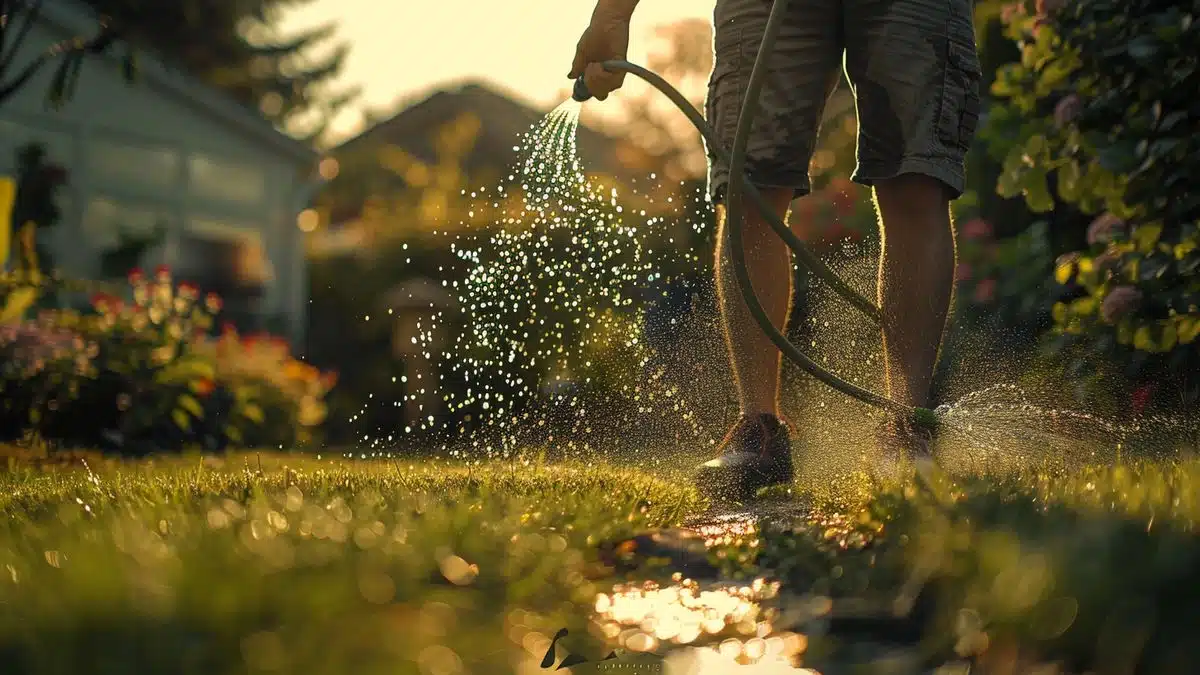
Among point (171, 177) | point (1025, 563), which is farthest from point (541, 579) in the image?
point (171, 177)

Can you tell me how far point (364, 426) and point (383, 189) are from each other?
52.8ft

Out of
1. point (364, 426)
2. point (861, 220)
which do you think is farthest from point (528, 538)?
point (364, 426)

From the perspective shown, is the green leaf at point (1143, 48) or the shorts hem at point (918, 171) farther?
the green leaf at point (1143, 48)

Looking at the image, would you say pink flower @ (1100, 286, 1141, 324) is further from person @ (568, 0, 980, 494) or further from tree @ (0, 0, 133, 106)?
tree @ (0, 0, 133, 106)

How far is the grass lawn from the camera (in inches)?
46.8

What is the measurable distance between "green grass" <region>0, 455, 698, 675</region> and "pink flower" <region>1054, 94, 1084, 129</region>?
2.11m

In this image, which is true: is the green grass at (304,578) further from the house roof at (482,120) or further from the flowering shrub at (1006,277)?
the house roof at (482,120)

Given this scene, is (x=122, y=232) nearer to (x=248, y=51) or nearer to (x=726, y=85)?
(x=248, y=51)

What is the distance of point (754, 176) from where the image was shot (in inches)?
131

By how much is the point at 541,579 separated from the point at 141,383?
18.9 feet

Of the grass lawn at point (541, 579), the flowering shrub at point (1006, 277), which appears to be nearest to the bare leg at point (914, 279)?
the grass lawn at point (541, 579)

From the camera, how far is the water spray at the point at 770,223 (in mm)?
2875

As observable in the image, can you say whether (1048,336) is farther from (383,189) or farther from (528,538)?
(383,189)

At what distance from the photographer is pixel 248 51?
20531 mm
